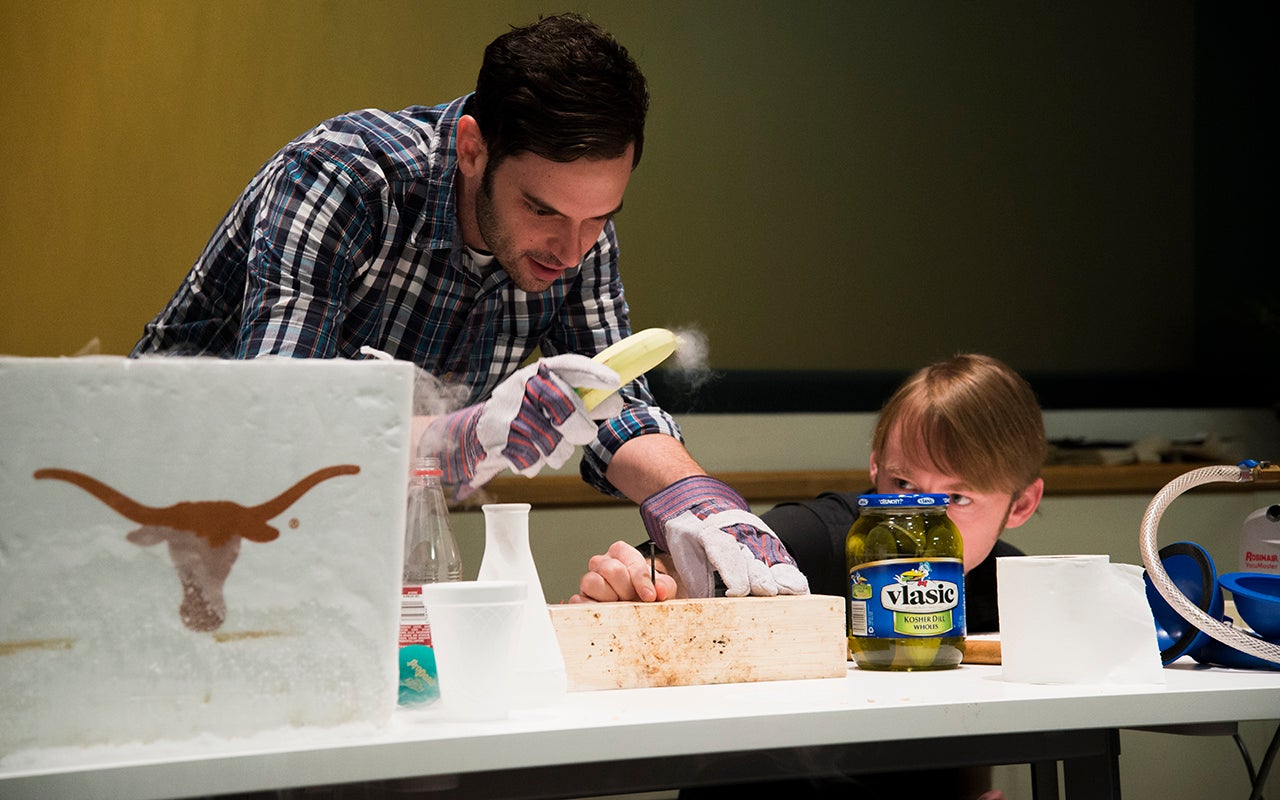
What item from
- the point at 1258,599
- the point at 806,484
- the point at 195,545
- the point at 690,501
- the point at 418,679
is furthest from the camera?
the point at 806,484

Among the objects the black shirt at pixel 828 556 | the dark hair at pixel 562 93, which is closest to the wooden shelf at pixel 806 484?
the black shirt at pixel 828 556

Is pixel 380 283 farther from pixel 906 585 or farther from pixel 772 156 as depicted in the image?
pixel 772 156

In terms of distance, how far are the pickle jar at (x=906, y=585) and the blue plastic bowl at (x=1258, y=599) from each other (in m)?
0.26

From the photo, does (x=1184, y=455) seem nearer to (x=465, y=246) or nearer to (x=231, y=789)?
(x=465, y=246)

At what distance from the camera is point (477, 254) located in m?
1.63

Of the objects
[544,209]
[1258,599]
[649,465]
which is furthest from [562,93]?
[1258,599]

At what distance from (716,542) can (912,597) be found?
0.24 meters

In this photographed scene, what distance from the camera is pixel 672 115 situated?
2754 millimetres

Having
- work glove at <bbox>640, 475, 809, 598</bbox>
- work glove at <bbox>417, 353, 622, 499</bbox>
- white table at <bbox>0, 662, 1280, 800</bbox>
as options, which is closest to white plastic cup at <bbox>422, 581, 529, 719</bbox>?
white table at <bbox>0, 662, 1280, 800</bbox>

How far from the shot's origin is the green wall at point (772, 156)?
2.41 meters

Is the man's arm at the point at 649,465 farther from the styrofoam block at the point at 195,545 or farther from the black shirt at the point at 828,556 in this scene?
the styrofoam block at the point at 195,545

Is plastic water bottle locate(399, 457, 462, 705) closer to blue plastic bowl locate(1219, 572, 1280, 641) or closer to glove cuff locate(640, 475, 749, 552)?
glove cuff locate(640, 475, 749, 552)

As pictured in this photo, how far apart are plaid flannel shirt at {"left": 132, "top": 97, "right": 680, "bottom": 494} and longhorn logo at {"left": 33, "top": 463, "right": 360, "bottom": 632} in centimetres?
63

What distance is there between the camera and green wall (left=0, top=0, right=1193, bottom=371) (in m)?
2.41
